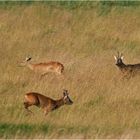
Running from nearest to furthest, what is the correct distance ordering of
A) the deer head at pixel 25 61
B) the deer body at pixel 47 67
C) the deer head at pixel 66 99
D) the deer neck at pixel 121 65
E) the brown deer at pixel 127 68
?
the deer head at pixel 66 99, the brown deer at pixel 127 68, the deer body at pixel 47 67, the deer neck at pixel 121 65, the deer head at pixel 25 61

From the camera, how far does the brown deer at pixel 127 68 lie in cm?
2136

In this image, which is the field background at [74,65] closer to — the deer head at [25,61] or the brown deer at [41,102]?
the brown deer at [41,102]

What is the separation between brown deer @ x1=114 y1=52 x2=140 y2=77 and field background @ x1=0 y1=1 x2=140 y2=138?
0.62 feet

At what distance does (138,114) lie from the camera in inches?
673

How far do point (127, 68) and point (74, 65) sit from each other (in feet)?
5.06

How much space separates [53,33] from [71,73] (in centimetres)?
601

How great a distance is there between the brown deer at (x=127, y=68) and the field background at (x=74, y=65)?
0.19 m

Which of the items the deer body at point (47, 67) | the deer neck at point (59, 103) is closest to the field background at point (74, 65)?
the deer neck at point (59, 103)

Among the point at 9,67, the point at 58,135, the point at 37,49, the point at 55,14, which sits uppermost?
the point at 55,14

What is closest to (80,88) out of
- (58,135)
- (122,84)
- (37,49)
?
(122,84)

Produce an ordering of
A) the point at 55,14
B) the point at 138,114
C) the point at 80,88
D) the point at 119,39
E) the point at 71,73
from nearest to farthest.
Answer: the point at 138,114
the point at 80,88
the point at 71,73
the point at 119,39
the point at 55,14

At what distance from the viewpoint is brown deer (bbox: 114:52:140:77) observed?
21.4 metres

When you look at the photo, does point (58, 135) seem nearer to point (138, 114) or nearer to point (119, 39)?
point (138, 114)

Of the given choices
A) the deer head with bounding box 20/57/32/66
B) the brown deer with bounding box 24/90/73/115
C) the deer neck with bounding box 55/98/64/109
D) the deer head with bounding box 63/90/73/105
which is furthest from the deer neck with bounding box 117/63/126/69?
the brown deer with bounding box 24/90/73/115
